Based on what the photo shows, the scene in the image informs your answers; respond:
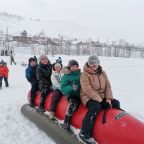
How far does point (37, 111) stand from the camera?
7.36 m

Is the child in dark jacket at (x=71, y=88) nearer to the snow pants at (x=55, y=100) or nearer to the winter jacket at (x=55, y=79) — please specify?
the snow pants at (x=55, y=100)

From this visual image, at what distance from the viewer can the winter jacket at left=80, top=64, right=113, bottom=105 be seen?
5645 millimetres

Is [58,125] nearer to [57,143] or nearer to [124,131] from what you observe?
[57,143]

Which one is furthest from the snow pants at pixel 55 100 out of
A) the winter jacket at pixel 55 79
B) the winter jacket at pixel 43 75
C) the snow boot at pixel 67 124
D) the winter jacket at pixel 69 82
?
the winter jacket at pixel 43 75

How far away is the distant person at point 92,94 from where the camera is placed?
534cm

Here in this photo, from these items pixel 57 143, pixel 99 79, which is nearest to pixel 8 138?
pixel 57 143

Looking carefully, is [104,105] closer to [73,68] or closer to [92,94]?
[92,94]

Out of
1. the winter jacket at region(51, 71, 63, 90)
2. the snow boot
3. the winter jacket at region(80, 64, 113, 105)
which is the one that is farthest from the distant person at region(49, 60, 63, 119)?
the winter jacket at region(80, 64, 113, 105)

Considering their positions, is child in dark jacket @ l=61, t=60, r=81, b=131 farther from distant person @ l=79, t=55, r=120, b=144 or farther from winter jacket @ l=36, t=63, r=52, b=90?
winter jacket @ l=36, t=63, r=52, b=90

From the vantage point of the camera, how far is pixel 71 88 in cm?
598

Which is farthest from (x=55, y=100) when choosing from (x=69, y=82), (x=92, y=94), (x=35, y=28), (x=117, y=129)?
(x=35, y=28)

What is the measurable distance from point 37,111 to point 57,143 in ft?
5.23

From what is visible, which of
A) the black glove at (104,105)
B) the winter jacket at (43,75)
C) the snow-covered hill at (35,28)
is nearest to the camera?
the black glove at (104,105)

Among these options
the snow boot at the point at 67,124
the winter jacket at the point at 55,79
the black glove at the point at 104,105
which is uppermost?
the winter jacket at the point at 55,79
